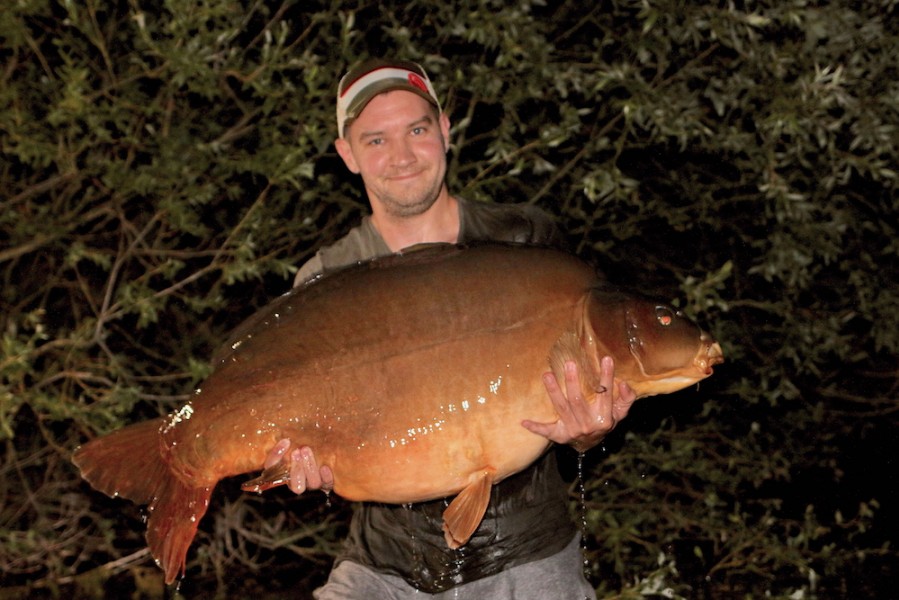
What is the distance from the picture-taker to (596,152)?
11.6ft

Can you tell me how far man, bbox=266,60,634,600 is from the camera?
6.86ft

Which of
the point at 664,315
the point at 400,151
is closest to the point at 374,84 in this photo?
the point at 400,151

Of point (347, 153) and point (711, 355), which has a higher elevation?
point (347, 153)

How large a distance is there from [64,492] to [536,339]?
2908 mm

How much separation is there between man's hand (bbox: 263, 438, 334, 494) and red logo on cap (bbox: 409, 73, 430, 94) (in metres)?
1.04

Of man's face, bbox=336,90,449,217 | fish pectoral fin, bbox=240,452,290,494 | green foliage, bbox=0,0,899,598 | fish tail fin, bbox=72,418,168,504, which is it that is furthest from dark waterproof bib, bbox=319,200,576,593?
green foliage, bbox=0,0,899,598

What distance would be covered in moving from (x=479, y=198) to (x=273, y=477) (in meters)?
1.75

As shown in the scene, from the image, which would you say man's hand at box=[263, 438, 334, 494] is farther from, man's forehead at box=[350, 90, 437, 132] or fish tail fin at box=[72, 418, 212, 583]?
man's forehead at box=[350, 90, 437, 132]

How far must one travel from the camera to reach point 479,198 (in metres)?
3.50

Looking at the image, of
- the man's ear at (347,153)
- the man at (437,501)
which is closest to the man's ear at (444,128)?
the man at (437,501)

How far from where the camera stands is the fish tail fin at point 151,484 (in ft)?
6.79

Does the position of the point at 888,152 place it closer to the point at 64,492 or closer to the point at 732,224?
the point at 732,224

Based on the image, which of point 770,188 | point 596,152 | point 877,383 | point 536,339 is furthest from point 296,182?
point 877,383

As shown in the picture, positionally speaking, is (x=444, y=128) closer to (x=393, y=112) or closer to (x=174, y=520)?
(x=393, y=112)
